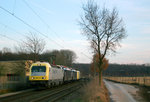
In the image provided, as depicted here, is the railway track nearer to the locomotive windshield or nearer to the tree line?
the locomotive windshield

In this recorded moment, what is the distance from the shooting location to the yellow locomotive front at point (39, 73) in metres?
23.8

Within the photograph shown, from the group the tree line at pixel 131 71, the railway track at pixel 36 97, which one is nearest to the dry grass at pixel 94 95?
the railway track at pixel 36 97

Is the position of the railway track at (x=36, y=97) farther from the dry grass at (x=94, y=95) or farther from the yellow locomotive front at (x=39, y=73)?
the yellow locomotive front at (x=39, y=73)

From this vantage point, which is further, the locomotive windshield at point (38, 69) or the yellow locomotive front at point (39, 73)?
the locomotive windshield at point (38, 69)

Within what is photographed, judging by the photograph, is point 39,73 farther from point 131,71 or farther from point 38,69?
point 131,71

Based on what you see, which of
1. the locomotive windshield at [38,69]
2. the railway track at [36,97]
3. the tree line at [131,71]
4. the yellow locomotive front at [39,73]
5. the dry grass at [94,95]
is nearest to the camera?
the dry grass at [94,95]

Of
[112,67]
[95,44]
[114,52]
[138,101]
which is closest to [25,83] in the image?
[95,44]

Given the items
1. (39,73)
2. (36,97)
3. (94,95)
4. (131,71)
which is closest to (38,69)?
(39,73)

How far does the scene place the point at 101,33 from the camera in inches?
926

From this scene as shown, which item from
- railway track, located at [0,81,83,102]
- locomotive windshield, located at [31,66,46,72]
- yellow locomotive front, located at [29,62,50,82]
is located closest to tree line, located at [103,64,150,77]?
yellow locomotive front, located at [29,62,50,82]

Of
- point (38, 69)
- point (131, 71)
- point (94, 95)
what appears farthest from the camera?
point (131, 71)

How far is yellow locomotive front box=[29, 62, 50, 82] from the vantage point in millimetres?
23750

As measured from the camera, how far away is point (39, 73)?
24.1m

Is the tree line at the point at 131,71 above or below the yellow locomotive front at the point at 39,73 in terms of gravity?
below
